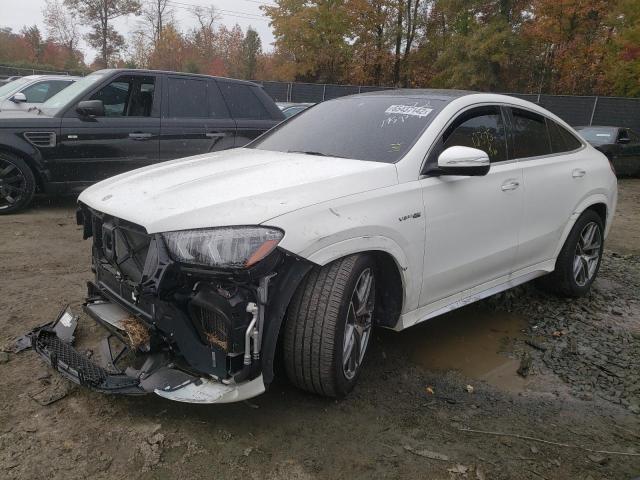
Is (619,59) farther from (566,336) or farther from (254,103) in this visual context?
(566,336)

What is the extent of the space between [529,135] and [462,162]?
1404 millimetres

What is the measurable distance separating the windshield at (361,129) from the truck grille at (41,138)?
10.8ft

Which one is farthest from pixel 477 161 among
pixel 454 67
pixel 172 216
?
pixel 454 67

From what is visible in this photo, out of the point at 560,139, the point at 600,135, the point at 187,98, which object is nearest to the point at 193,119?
the point at 187,98

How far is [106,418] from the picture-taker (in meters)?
2.55

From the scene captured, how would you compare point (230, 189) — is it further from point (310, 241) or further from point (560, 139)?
point (560, 139)

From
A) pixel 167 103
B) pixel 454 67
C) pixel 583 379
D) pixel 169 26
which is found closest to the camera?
pixel 583 379

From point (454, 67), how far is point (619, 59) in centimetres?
838

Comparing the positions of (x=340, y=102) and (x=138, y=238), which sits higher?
(x=340, y=102)

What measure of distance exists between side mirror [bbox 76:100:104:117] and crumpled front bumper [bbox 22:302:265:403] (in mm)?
3911

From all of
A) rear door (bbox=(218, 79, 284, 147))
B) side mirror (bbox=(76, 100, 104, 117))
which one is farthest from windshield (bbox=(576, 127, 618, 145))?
side mirror (bbox=(76, 100, 104, 117))

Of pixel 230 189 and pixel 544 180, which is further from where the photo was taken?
pixel 544 180

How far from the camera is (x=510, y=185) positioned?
3.62 m

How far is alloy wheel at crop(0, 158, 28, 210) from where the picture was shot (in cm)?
602
